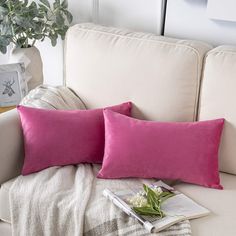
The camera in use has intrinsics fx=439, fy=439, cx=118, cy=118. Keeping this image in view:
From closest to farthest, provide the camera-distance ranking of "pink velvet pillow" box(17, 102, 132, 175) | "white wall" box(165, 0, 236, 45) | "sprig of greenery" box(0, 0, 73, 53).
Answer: "pink velvet pillow" box(17, 102, 132, 175)
"white wall" box(165, 0, 236, 45)
"sprig of greenery" box(0, 0, 73, 53)

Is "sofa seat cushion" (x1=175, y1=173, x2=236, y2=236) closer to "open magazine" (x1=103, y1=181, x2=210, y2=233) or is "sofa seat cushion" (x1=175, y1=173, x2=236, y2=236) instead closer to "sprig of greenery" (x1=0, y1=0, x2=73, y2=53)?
"open magazine" (x1=103, y1=181, x2=210, y2=233)

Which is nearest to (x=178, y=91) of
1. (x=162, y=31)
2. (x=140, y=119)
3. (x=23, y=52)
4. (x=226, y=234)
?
(x=140, y=119)

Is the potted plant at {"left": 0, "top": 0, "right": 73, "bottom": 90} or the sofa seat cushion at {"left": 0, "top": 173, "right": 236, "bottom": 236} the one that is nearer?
the sofa seat cushion at {"left": 0, "top": 173, "right": 236, "bottom": 236}

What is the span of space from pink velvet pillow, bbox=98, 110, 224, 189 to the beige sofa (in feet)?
0.20

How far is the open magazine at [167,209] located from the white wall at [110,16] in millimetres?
941

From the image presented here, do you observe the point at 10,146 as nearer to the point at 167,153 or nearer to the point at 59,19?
the point at 167,153

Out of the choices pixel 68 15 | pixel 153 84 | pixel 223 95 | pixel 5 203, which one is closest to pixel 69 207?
pixel 5 203

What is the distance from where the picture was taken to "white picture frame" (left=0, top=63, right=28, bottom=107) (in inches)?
86.7

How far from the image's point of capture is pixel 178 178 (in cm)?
167

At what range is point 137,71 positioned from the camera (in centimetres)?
186

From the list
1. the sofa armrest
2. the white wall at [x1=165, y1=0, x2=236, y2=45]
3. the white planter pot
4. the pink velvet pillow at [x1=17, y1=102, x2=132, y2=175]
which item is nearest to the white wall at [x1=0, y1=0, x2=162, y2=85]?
the white wall at [x1=165, y1=0, x2=236, y2=45]

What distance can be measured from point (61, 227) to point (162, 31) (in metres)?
1.13

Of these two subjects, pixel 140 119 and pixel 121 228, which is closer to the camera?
pixel 121 228

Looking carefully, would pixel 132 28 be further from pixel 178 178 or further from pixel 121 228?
pixel 121 228
